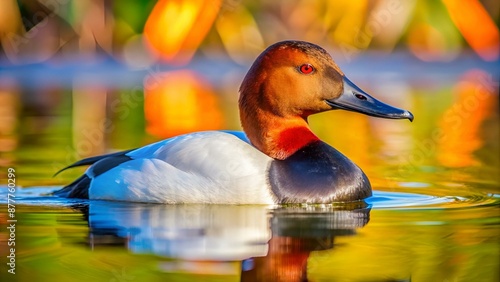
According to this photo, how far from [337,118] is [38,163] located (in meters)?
5.62

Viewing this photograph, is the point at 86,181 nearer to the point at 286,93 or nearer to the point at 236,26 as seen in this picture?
the point at 286,93

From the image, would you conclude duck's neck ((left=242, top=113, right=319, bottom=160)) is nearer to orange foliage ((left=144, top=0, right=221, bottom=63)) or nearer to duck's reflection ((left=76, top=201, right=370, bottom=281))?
duck's reflection ((left=76, top=201, right=370, bottom=281))

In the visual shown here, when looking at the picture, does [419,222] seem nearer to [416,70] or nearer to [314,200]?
[314,200]

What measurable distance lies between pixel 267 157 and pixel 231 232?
104 cm

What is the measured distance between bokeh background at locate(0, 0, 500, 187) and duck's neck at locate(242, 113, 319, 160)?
16.7 feet

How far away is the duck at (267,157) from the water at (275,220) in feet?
0.35

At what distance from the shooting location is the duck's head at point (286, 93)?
22.2ft

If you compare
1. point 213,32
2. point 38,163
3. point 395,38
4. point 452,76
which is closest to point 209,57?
point 213,32

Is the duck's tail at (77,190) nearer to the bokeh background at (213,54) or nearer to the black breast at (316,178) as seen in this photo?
the black breast at (316,178)

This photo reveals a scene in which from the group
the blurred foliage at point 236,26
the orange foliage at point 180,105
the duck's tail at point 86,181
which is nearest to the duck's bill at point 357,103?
the duck's tail at point 86,181

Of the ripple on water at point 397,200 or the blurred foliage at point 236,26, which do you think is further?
the blurred foliage at point 236,26

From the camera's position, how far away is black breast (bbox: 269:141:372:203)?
6.44m

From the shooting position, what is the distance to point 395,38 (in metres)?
16.2

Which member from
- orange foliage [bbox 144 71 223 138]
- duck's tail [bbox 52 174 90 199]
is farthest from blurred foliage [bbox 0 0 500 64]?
duck's tail [bbox 52 174 90 199]
